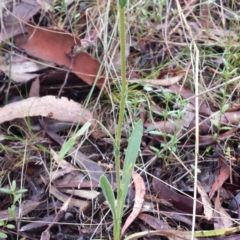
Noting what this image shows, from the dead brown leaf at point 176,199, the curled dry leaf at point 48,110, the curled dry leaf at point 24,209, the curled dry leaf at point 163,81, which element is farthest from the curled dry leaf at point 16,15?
the dead brown leaf at point 176,199

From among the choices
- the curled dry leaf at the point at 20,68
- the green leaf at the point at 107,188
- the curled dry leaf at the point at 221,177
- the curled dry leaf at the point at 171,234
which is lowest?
the curled dry leaf at the point at 171,234

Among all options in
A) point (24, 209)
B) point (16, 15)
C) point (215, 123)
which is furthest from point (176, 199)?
point (16, 15)

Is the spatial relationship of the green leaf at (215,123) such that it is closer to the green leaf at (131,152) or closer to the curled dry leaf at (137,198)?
the curled dry leaf at (137,198)

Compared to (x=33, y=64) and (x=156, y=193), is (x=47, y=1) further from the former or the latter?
(x=156, y=193)

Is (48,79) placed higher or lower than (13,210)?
higher

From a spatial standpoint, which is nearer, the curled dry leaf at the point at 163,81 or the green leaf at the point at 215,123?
the green leaf at the point at 215,123

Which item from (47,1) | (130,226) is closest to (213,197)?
(130,226)

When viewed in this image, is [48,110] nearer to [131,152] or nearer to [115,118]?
[115,118]
